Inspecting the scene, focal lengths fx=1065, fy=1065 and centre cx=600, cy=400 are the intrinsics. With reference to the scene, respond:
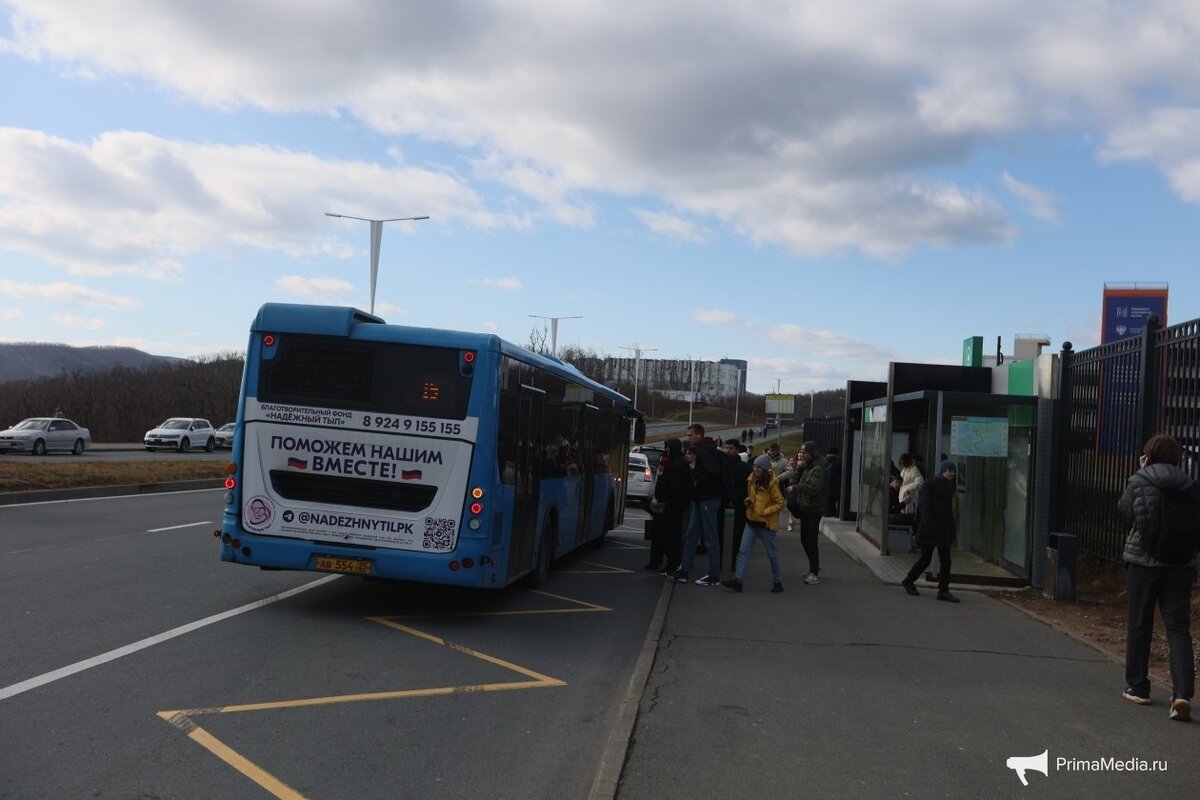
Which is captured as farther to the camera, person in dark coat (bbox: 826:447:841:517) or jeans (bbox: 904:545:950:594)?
person in dark coat (bbox: 826:447:841:517)

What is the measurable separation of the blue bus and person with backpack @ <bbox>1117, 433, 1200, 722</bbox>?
517 centimetres

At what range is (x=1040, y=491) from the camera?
13.7 meters

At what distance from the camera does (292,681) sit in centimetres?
717

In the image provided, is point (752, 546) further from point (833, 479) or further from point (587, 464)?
point (833, 479)

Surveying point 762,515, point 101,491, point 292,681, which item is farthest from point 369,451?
point 101,491

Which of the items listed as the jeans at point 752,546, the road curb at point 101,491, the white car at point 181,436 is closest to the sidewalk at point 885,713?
the jeans at point 752,546

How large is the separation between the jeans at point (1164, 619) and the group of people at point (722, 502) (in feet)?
17.8

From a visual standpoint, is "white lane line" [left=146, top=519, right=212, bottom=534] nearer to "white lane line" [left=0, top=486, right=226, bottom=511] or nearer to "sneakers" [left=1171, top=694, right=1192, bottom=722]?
"white lane line" [left=0, top=486, right=226, bottom=511]

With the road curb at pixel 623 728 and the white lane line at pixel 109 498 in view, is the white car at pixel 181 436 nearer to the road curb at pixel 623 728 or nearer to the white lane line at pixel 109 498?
the white lane line at pixel 109 498

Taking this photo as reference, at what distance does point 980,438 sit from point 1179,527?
7230mm

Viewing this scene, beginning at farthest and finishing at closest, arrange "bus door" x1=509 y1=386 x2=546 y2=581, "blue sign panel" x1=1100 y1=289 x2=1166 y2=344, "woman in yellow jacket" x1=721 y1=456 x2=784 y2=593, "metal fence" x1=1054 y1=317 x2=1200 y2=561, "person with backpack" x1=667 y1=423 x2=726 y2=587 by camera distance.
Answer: "blue sign panel" x1=1100 y1=289 x2=1166 y2=344, "person with backpack" x1=667 y1=423 x2=726 y2=587, "woman in yellow jacket" x1=721 y1=456 x2=784 y2=593, "metal fence" x1=1054 y1=317 x2=1200 y2=561, "bus door" x1=509 y1=386 x2=546 y2=581

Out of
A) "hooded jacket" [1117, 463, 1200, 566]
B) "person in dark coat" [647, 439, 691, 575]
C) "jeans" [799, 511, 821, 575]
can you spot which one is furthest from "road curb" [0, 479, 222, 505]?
"hooded jacket" [1117, 463, 1200, 566]

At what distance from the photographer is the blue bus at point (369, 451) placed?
31.0ft

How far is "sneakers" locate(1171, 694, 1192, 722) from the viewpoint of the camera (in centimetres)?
689
